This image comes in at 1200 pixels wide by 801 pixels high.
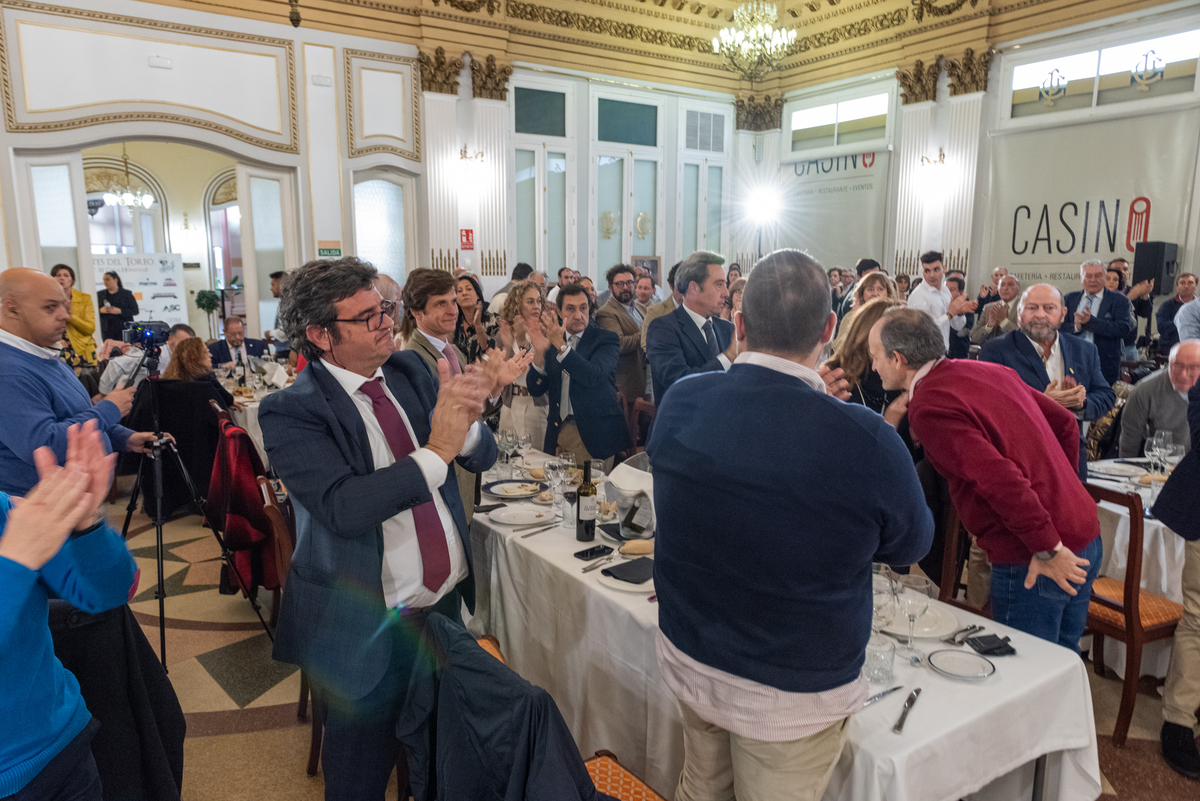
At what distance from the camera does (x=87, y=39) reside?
7605 mm

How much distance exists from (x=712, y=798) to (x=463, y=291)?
3.41m

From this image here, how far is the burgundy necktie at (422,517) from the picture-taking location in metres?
1.79

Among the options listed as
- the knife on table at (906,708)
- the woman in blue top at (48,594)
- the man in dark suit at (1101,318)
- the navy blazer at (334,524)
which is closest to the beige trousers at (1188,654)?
the knife on table at (906,708)

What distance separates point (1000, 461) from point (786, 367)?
95 centimetres

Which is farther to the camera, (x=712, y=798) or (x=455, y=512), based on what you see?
(x=455, y=512)

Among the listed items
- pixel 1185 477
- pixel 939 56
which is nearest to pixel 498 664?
pixel 1185 477

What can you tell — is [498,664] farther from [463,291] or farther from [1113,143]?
[1113,143]

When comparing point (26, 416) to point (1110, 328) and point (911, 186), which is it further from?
point (911, 186)

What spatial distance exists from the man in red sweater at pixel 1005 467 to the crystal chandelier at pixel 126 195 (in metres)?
14.7

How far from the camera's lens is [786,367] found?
4.26 ft

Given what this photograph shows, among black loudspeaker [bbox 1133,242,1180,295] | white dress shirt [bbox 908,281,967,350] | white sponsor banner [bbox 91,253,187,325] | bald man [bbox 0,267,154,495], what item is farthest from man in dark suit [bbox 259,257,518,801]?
white sponsor banner [bbox 91,253,187,325]

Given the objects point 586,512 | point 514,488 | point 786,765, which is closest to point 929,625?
point 786,765

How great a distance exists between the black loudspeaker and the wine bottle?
7.94 meters

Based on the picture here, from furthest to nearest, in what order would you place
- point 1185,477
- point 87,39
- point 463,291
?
point 87,39 < point 463,291 < point 1185,477
